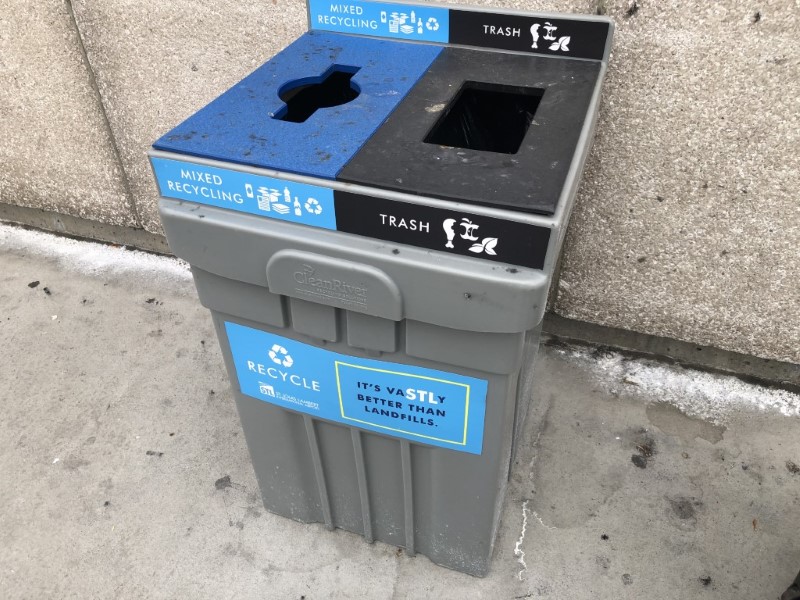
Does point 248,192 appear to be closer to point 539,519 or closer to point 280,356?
point 280,356

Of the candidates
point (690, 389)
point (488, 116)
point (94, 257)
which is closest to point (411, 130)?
A: point (488, 116)

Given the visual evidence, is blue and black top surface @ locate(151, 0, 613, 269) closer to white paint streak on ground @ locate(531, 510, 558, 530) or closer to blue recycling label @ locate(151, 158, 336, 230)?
blue recycling label @ locate(151, 158, 336, 230)

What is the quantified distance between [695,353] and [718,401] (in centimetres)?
17

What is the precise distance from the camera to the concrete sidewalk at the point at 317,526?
1540mm

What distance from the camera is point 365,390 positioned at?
1.21 m

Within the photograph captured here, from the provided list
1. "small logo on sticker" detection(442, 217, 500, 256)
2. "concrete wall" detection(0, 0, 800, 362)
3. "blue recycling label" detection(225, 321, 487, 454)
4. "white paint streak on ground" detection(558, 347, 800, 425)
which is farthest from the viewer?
"white paint streak on ground" detection(558, 347, 800, 425)

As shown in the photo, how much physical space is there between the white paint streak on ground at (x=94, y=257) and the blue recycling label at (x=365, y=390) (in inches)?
52.9

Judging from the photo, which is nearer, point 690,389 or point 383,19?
point 383,19

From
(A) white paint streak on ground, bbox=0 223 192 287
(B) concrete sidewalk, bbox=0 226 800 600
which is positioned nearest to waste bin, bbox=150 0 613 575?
(B) concrete sidewalk, bbox=0 226 800 600

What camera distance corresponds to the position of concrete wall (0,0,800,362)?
154 centimetres

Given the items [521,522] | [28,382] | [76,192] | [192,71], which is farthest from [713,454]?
[76,192]

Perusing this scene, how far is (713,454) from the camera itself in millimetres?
1815

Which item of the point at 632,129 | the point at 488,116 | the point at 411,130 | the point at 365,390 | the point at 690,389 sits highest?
the point at 411,130

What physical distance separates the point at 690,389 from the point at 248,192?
1.59 metres
